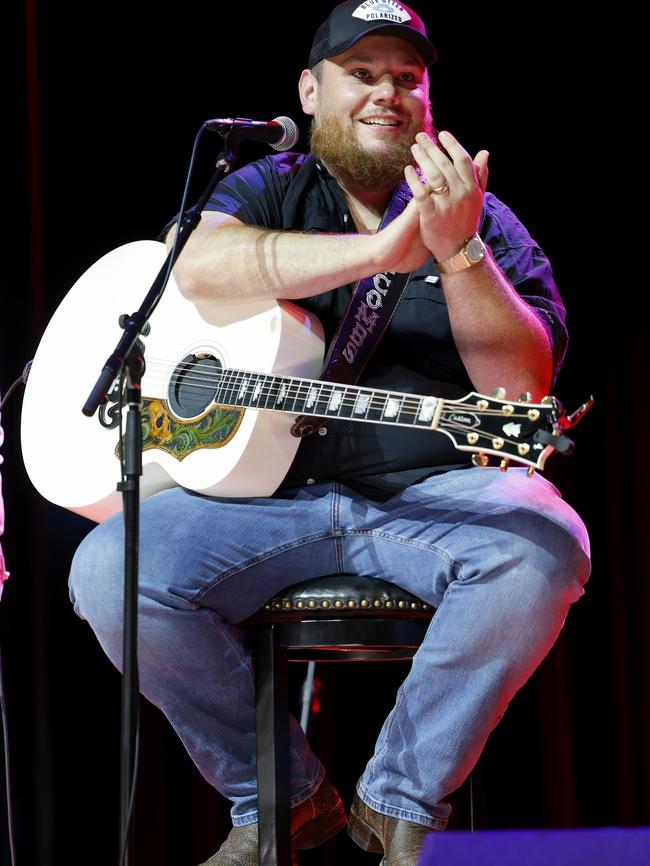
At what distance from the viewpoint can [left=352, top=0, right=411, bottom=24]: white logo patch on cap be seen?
2541 mm

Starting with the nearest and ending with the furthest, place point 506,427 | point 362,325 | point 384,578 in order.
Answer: point 506,427 < point 384,578 < point 362,325

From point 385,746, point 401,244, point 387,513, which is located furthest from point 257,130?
point 385,746

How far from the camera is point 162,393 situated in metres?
2.47

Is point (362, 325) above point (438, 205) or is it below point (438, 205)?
below

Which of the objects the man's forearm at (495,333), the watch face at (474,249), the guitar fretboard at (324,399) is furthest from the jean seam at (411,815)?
the watch face at (474,249)

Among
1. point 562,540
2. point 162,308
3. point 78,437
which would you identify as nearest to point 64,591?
point 78,437

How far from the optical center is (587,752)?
3.83m

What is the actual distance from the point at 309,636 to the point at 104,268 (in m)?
1.10

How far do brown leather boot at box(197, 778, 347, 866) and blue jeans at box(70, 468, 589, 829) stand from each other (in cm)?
3

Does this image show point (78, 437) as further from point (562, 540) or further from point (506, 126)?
point (506, 126)

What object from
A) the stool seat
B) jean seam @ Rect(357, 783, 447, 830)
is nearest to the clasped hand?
the stool seat

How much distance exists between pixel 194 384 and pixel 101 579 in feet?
1.57

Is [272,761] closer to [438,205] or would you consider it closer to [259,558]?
[259,558]

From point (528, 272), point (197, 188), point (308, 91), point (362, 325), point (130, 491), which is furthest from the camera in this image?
point (197, 188)
